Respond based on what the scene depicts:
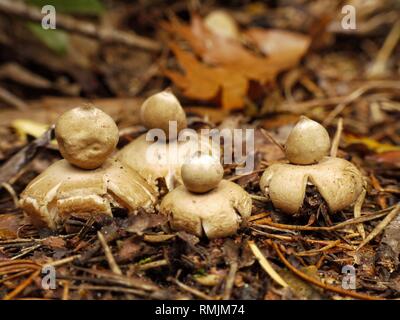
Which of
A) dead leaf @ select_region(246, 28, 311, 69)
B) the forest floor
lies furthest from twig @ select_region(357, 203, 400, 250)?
dead leaf @ select_region(246, 28, 311, 69)

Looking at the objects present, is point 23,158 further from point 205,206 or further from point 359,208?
point 359,208

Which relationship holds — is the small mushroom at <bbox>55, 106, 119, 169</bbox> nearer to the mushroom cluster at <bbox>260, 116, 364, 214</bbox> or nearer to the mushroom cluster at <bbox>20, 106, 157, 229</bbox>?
the mushroom cluster at <bbox>20, 106, 157, 229</bbox>

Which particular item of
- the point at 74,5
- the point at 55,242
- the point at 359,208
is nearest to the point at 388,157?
the point at 359,208

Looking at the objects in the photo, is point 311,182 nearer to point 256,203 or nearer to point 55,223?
point 256,203

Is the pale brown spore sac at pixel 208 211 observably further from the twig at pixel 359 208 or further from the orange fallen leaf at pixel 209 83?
the orange fallen leaf at pixel 209 83

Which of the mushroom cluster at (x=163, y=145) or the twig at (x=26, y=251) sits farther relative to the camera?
the mushroom cluster at (x=163, y=145)

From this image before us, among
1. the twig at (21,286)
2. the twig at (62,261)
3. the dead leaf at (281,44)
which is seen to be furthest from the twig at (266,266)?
the dead leaf at (281,44)
